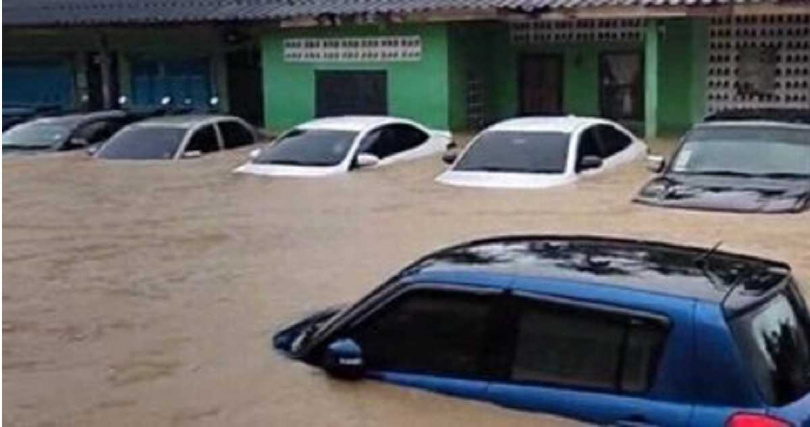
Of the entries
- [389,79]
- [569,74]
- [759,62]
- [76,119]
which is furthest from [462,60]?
[76,119]

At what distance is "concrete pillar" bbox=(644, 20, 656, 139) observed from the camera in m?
21.9

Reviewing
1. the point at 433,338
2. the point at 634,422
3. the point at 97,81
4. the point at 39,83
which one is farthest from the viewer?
the point at 39,83

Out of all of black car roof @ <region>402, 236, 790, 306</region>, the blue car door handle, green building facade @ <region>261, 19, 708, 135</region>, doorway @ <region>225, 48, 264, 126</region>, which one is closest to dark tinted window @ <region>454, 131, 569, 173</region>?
green building facade @ <region>261, 19, 708, 135</region>

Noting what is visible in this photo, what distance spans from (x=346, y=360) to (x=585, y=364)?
1.22 m

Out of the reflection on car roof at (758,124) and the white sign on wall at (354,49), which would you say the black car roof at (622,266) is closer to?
the reflection on car roof at (758,124)

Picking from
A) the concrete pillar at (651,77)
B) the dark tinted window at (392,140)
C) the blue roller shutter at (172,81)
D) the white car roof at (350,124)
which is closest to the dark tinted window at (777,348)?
the dark tinted window at (392,140)

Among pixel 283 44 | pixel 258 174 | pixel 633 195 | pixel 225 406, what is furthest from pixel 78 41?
pixel 225 406

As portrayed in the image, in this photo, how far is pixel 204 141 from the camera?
21.3m

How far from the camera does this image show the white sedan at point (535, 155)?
16.8 m

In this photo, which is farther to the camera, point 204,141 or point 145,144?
point 204,141

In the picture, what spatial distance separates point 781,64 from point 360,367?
17.9m

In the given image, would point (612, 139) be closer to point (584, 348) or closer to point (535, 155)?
point (535, 155)

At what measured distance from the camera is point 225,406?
22.8ft

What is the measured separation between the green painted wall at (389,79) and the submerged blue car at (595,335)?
1816cm
